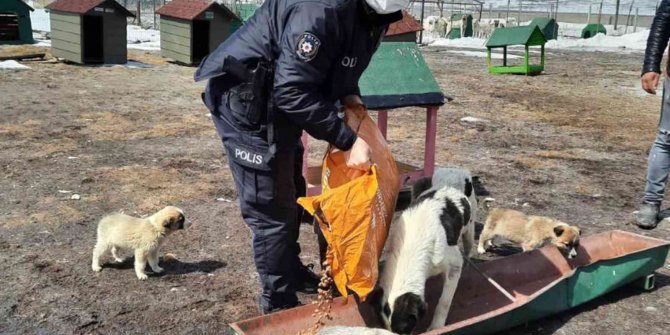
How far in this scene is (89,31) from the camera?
16.4m

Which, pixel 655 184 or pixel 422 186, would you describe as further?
pixel 655 184

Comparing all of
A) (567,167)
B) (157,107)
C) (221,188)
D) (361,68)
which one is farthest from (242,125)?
(157,107)

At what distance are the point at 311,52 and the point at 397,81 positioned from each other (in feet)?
9.41

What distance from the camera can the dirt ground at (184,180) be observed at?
4.28 metres

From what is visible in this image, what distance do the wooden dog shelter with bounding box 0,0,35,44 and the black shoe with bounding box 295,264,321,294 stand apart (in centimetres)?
1700

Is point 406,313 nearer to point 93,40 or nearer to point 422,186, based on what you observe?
point 422,186

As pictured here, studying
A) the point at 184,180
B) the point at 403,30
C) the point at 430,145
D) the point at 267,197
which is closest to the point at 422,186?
the point at 430,145

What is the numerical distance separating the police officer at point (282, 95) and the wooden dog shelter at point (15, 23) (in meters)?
17.2

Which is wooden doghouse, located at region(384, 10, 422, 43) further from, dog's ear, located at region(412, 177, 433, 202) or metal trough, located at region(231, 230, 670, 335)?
metal trough, located at region(231, 230, 670, 335)

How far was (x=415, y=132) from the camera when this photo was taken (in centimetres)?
1009

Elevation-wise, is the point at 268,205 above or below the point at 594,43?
above

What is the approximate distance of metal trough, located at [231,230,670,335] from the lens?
11.7 ft

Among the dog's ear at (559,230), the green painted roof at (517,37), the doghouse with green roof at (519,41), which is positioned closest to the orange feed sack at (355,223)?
the dog's ear at (559,230)

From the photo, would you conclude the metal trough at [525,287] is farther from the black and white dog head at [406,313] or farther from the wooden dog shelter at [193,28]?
→ the wooden dog shelter at [193,28]
